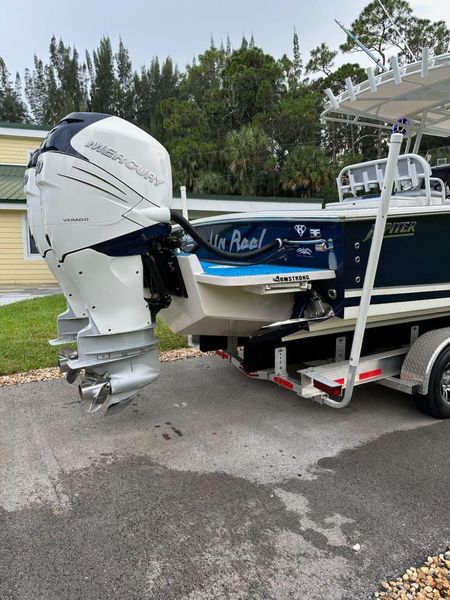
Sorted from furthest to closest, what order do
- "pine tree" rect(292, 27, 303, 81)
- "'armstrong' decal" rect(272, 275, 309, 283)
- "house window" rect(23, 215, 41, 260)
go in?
"pine tree" rect(292, 27, 303, 81) → "house window" rect(23, 215, 41, 260) → "'armstrong' decal" rect(272, 275, 309, 283)

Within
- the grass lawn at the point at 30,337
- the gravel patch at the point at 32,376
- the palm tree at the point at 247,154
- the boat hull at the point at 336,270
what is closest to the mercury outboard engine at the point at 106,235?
the boat hull at the point at 336,270

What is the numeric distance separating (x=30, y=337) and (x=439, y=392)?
5.29 metres

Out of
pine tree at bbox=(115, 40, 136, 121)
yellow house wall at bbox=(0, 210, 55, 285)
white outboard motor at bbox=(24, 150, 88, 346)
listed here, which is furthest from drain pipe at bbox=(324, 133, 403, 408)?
pine tree at bbox=(115, 40, 136, 121)

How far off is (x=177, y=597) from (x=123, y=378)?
1.26 metres

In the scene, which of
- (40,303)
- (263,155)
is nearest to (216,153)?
(263,155)

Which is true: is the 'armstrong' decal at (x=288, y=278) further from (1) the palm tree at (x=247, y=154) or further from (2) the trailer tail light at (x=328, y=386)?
(1) the palm tree at (x=247, y=154)

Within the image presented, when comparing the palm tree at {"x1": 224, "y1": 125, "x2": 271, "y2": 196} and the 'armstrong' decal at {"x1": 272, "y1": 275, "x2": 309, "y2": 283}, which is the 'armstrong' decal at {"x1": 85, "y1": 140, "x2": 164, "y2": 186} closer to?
the 'armstrong' decal at {"x1": 272, "y1": 275, "x2": 309, "y2": 283}

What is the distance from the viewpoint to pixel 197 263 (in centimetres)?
303

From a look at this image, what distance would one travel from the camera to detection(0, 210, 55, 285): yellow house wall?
13711 mm

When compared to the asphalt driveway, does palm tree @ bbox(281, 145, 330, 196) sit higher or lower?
higher

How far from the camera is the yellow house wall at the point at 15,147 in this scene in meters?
15.1

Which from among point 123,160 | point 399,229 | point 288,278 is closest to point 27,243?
point 123,160

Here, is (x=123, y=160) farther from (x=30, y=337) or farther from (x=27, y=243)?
(x=27, y=243)

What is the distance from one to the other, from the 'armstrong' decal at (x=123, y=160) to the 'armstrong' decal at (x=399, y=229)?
1.48 meters
